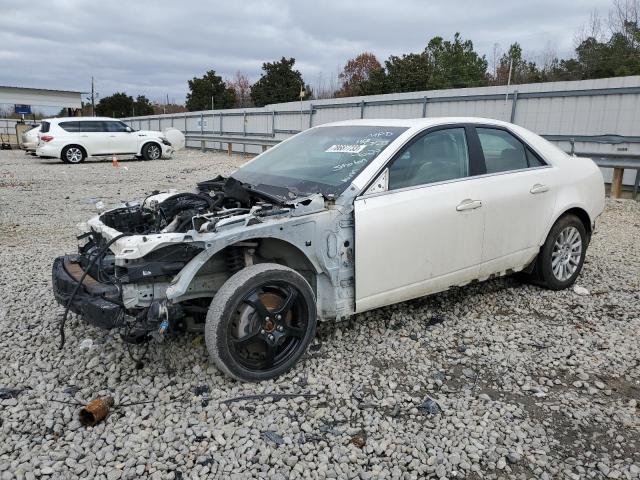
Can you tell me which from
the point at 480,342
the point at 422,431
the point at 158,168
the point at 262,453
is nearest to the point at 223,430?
the point at 262,453

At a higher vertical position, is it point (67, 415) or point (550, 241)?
point (550, 241)

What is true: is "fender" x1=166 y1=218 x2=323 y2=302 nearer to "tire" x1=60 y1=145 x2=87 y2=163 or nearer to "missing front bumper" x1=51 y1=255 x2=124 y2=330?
"missing front bumper" x1=51 y1=255 x2=124 y2=330

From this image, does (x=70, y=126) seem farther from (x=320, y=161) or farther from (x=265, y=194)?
(x=265, y=194)

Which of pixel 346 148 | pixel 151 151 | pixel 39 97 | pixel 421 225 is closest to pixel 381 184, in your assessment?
pixel 421 225

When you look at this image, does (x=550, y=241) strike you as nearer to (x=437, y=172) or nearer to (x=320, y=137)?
(x=437, y=172)

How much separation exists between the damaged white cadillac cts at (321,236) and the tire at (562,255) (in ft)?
0.07

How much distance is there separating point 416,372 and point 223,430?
1356 mm

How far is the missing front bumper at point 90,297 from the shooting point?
304 centimetres

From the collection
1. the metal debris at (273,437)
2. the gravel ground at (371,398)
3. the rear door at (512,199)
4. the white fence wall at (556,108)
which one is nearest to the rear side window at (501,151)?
the rear door at (512,199)

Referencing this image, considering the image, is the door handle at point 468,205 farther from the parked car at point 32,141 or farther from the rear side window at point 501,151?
the parked car at point 32,141

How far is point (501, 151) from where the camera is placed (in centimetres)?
448

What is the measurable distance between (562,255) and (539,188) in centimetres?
80

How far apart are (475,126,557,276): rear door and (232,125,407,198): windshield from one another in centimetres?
92

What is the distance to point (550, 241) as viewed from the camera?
4715mm
